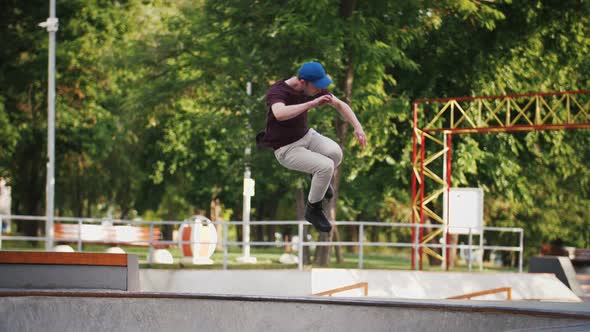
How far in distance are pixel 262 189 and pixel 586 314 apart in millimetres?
35702

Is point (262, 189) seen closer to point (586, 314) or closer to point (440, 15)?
point (440, 15)

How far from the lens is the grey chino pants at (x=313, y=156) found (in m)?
9.08

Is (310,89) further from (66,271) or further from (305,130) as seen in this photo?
(66,271)

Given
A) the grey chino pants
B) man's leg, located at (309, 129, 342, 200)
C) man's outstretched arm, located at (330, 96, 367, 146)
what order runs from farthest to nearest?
man's leg, located at (309, 129, 342, 200) < the grey chino pants < man's outstretched arm, located at (330, 96, 367, 146)

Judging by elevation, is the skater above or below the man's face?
below

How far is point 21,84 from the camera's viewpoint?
109 ft

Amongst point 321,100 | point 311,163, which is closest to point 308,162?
point 311,163

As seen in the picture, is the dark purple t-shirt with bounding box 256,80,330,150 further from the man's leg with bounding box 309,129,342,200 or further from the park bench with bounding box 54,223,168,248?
the park bench with bounding box 54,223,168,248

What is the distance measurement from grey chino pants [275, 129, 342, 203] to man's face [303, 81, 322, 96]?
620 millimetres

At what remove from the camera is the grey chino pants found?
908cm

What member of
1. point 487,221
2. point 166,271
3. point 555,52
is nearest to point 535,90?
point 555,52

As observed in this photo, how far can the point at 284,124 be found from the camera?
896 centimetres

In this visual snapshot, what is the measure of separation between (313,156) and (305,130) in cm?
25

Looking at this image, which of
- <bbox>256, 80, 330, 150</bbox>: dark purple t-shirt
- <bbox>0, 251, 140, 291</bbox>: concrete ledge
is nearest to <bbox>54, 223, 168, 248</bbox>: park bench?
<bbox>0, 251, 140, 291</bbox>: concrete ledge
